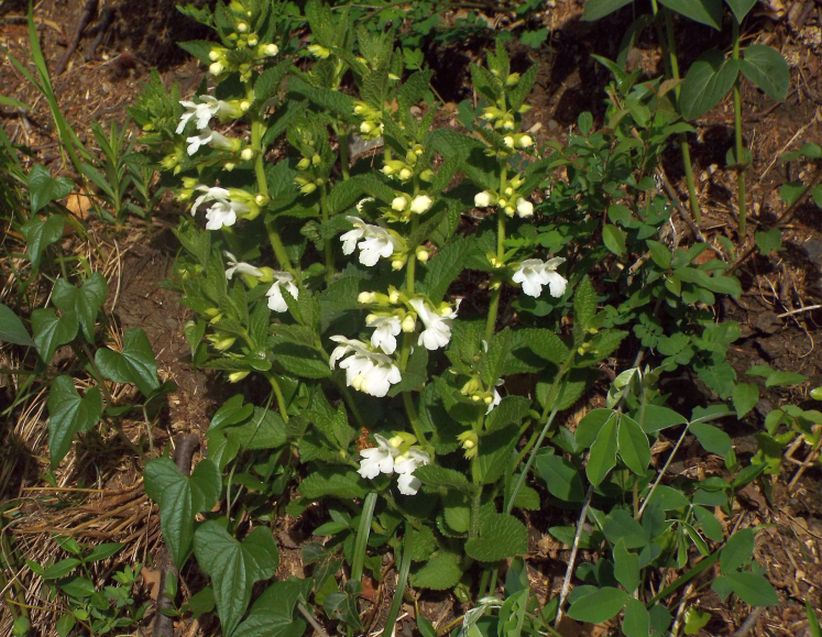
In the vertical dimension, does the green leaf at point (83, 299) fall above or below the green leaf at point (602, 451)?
below

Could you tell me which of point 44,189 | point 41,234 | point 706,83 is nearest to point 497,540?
point 706,83

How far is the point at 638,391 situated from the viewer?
2.42 m

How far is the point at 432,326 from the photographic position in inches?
79.8

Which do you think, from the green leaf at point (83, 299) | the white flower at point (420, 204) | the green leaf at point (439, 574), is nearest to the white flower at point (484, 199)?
the white flower at point (420, 204)

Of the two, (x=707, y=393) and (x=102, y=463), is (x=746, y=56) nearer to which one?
(x=707, y=393)

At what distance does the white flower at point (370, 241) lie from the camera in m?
2.08

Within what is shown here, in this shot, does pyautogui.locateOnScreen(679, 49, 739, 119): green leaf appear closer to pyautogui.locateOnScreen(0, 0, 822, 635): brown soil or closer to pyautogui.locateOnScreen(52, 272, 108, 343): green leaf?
pyautogui.locateOnScreen(0, 0, 822, 635): brown soil

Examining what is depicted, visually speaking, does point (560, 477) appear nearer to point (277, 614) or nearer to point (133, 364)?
point (277, 614)

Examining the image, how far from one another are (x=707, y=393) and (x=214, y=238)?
1.82 meters

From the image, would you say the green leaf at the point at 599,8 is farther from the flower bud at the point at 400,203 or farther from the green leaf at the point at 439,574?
the green leaf at the point at 439,574

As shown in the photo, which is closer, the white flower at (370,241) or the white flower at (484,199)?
the white flower at (370,241)

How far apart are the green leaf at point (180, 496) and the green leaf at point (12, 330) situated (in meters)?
0.58

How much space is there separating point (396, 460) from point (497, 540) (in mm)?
378

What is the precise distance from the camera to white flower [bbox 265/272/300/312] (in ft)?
7.91
